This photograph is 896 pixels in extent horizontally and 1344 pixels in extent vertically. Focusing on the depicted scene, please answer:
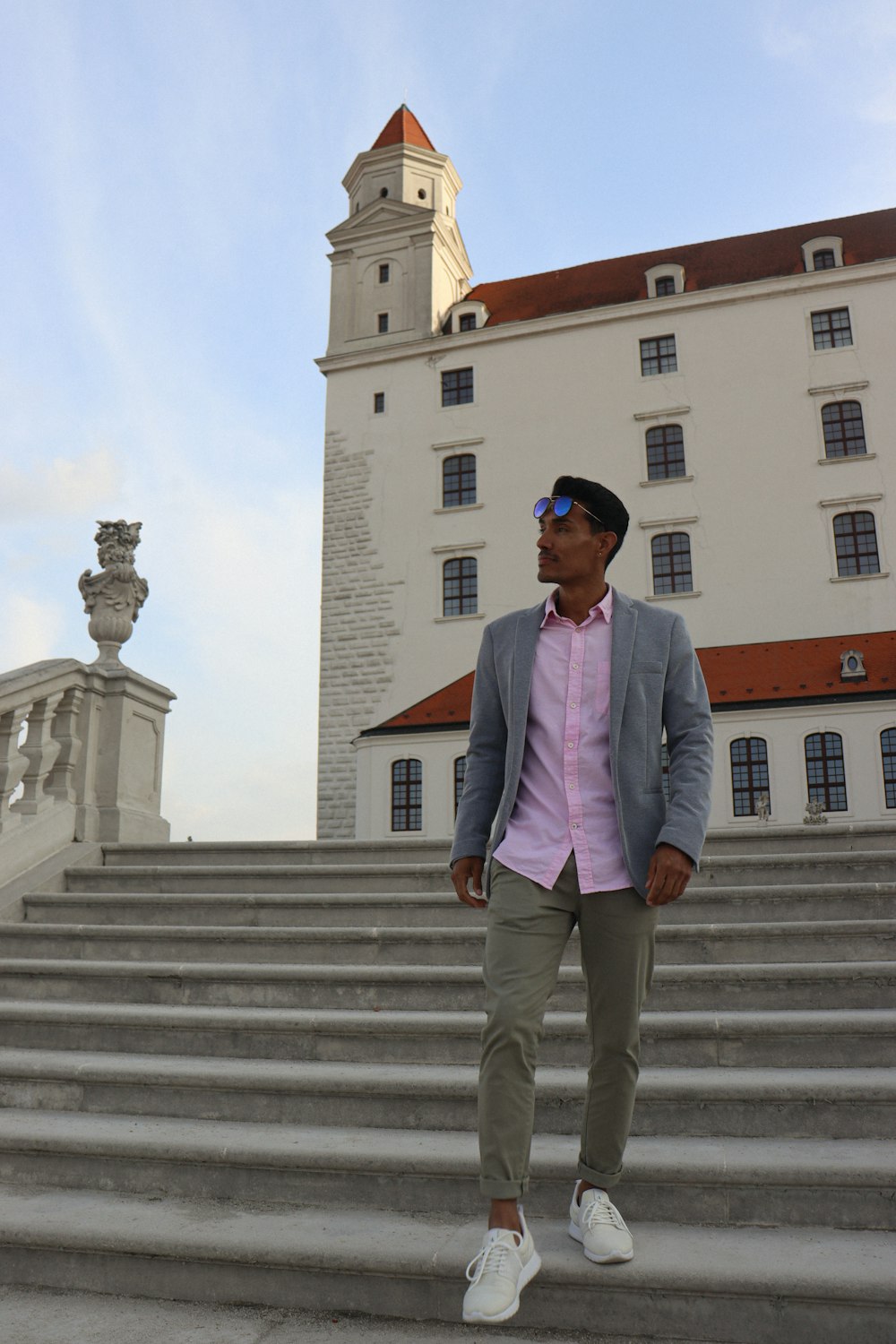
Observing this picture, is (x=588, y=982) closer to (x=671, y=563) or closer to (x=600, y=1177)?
(x=600, y=1177)

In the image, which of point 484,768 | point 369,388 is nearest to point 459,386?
point 369,388

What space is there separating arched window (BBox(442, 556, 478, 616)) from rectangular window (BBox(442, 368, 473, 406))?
4.91m

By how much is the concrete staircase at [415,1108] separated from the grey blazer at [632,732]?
3.45ft

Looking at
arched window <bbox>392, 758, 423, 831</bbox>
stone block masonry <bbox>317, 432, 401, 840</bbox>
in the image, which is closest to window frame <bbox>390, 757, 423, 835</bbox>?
arched window <bbox>392, 758, 423, 831</bbox>

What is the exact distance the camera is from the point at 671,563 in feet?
88.9

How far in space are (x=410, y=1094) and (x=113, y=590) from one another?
5117 millimetres

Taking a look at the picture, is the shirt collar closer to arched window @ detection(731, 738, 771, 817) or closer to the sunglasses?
the sunglasses

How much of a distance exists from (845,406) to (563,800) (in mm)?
26721

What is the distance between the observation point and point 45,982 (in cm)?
517

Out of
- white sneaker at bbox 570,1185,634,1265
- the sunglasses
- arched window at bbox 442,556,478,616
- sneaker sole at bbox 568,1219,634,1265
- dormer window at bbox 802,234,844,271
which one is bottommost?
A: sneaker sole at bbox 568,1219,634,1265

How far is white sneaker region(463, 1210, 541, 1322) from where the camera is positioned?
8.52 feet

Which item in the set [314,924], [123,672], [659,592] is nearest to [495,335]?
[659,592]

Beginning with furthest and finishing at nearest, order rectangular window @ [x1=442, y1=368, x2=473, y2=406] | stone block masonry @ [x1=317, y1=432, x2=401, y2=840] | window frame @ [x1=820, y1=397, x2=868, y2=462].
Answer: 1. rectangular window @ [x1=442, y1=368, x2=473, y2=406]
2. stone block masonry @ [x1=317, y1=432, x2=401, y2=840]
3. window frame @ [x1=820, y1=397, x2=868, y2=462]

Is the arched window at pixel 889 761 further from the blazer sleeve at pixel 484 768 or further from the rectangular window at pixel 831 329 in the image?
the blazer sleeve at pixel 484 768
